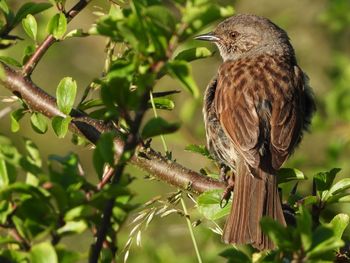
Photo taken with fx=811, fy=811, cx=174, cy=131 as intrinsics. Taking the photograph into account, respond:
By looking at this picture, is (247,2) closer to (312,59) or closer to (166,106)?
(312,59)

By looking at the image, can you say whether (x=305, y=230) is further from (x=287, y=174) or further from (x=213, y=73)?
(x=213, y=73)

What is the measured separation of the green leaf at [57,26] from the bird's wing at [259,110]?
1.43 m

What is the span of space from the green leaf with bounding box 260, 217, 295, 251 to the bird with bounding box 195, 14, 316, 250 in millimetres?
1301

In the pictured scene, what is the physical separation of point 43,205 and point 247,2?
632 cm

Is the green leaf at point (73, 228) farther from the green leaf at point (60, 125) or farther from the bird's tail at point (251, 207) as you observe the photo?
the bird's tail at point (251, 207)

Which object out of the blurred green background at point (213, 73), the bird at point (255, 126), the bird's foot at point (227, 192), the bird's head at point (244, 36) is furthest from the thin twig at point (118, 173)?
the blurred green background at point (213, 73)

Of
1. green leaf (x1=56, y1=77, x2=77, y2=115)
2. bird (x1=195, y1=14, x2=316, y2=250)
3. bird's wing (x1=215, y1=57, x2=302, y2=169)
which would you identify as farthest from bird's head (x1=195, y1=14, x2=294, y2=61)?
green leaf (x1=56, y1=77, x2=77, y2=115)

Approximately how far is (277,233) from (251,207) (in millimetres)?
1796

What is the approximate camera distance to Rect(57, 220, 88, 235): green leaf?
1885 millimetres

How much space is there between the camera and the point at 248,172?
4082 millimetres

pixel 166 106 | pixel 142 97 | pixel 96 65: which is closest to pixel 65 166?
pixel 142 97

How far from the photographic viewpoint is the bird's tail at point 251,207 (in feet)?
11.5

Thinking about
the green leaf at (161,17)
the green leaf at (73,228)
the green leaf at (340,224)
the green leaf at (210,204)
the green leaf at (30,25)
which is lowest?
the green leaf at (210,204)

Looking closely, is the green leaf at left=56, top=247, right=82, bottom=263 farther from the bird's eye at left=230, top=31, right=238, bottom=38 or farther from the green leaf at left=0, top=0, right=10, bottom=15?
the bird's eye at left=230, top=31, right=238, bottom=38
